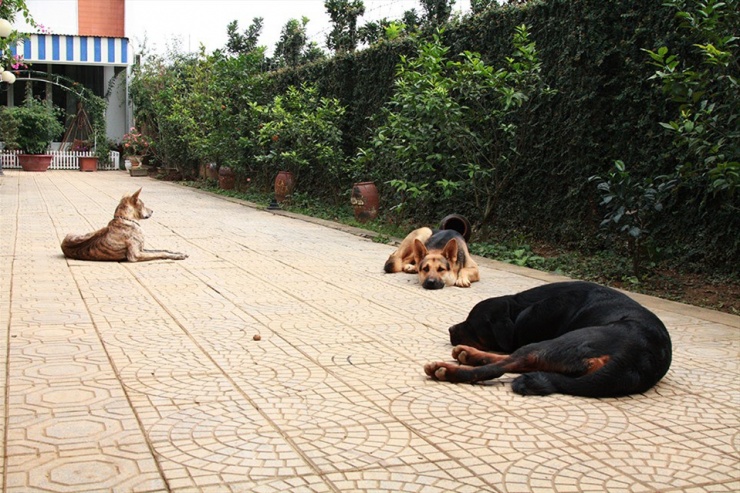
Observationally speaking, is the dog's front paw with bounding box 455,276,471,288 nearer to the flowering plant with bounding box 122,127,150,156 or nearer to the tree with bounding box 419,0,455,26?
the tree with bounding box 419,0,455,26

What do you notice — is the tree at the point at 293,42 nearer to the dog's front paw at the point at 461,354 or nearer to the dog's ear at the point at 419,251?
the dog's ear at the point at 419,251

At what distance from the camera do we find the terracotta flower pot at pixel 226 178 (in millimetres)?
23219

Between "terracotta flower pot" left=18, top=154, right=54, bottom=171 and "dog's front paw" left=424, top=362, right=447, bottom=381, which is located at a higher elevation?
"terracotta flower pot" left=18, top=154, right=54, bottom=171

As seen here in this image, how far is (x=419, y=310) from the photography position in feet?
21.1

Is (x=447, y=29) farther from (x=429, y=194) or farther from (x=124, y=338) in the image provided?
(x=124, y=338)

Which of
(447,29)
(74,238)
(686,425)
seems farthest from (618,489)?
(447,29)

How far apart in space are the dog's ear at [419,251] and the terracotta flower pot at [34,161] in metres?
27.6

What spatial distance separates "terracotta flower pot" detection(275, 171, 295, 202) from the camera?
18359 millimetres

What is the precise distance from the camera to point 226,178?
2330cm

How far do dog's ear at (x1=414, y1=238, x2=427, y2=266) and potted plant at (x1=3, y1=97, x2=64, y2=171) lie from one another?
27123 millimetres

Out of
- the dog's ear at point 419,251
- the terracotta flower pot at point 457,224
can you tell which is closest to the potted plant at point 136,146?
the terracotta flower pot at point 457,224

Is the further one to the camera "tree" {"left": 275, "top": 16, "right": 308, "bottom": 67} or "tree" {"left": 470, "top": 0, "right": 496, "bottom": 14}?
"tree" {"left": 275, "top": 16, "right": 308, "bottom": 67}

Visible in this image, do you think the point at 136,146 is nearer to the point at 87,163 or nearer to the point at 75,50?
the point at 87,163

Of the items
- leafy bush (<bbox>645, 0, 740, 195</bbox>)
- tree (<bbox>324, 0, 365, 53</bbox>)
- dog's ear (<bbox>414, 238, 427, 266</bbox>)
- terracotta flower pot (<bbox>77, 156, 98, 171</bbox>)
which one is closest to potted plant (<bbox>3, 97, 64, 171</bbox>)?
terracotta flower pot (<bbox>77, 156, 98, 171</bbox>)
